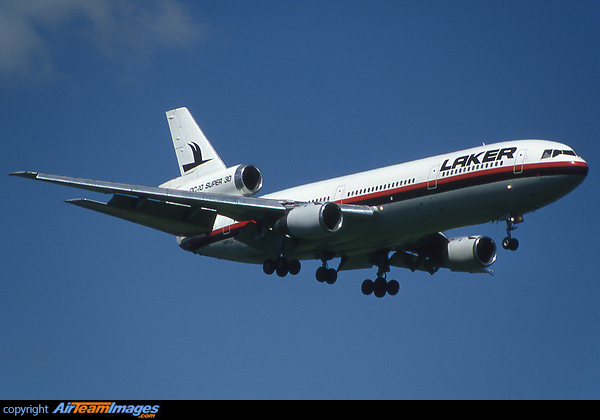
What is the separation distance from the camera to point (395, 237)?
129ft

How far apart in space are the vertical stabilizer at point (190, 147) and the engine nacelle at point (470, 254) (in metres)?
13.5

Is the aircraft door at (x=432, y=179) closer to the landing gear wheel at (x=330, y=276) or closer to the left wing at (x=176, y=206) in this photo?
the left wing at (x=176, y=206)

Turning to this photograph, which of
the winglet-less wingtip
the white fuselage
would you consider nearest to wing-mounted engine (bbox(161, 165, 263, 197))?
the white fuselage

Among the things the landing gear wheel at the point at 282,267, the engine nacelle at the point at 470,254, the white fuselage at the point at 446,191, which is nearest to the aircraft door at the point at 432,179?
the white fuselage at the point at 446,191

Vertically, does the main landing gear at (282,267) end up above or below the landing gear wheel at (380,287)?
below

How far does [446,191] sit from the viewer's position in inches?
1437

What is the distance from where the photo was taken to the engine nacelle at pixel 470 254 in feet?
145

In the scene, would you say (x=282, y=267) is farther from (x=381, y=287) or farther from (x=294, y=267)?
(x=381, y=287)

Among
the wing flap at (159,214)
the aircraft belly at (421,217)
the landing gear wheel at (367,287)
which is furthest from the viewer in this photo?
the landing gear wheel at (367,287)

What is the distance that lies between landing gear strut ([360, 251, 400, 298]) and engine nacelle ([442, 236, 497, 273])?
308cm

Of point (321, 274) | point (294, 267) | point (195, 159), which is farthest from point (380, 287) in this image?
point (195, 159)

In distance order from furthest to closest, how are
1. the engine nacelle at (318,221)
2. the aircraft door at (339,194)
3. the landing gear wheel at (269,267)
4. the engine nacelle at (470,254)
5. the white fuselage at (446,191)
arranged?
the engine nacelle at (470,254) → the landing gear wheel at (269,267) → the aircraft door at (339,194) → the engine nacelle at (318,221) → the white fuselage at (446,191)
